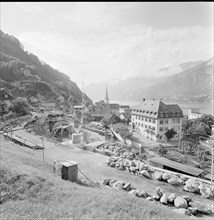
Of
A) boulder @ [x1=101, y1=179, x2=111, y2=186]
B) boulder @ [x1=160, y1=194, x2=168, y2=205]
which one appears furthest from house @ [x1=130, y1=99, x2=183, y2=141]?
boulder @ [x1=160, y1=194, x2=168, y2=205]

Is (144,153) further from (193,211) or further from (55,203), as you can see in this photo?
(55,203)

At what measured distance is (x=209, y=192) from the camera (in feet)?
34.0

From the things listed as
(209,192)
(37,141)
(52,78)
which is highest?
(52,78)

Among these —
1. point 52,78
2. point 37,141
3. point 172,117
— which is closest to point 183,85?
point 52,78

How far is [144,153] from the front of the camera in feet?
61.2

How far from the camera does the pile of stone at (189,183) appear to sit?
1043 cm

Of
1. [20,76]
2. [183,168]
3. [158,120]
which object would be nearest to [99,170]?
[183,168]

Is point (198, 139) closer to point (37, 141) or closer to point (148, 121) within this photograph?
point (148, 121)

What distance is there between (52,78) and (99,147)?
62.5 meters

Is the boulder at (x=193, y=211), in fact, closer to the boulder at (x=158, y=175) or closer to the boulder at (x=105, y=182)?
the boulder at (x=158, y=175)

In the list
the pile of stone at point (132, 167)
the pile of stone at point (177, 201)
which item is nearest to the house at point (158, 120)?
the pile of stone at point (132, 167)

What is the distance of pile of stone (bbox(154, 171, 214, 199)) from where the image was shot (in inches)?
410

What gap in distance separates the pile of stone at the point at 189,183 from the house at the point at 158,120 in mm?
12336

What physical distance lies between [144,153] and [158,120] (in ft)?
25.2
